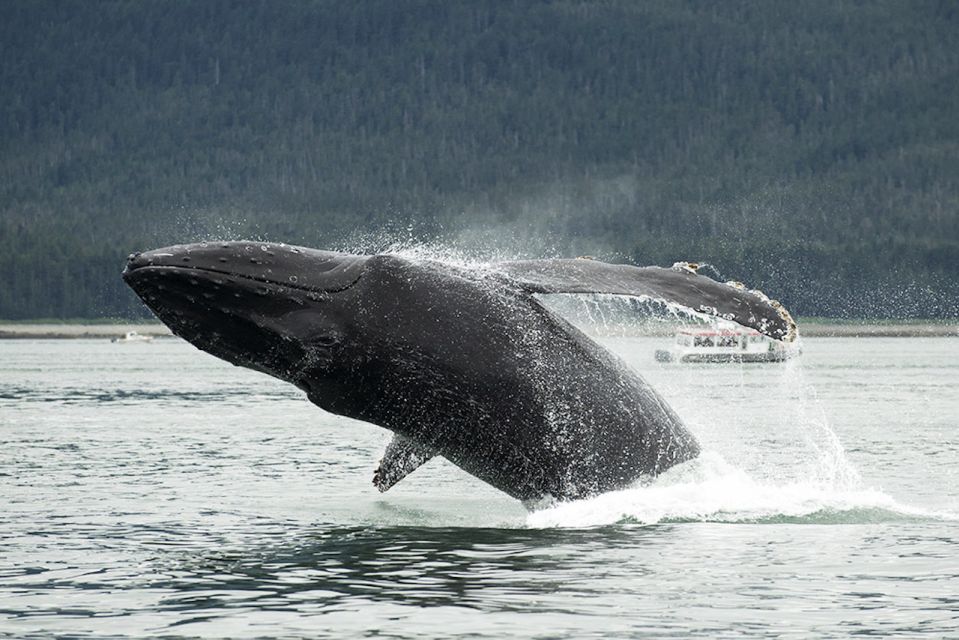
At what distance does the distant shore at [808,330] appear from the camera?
566 ft

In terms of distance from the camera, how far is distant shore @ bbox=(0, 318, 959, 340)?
566 ft

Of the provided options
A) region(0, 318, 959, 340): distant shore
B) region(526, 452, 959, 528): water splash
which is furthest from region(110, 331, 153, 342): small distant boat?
region(526, 452, 959, 528): water splash

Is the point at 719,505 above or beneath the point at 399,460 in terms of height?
beneath

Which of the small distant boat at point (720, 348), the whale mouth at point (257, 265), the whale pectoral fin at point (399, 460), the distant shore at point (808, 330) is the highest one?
the distant shore at point (808, 330)

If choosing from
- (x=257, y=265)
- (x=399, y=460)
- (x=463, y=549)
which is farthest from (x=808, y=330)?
(x=257, y=265)

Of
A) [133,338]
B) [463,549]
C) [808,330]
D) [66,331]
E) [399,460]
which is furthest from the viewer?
[66,331]

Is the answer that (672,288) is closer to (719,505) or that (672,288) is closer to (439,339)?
(439,339)

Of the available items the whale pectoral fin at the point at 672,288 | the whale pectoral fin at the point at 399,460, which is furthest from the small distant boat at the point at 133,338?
the whale pectoral fin at the point at 672,288

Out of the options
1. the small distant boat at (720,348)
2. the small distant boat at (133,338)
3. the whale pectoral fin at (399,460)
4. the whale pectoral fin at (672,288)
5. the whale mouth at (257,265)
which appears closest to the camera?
the whale pectoral fin at (672,288)

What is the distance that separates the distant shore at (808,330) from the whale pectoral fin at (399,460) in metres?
149

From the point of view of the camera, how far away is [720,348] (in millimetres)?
87625

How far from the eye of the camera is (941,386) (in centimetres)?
5253

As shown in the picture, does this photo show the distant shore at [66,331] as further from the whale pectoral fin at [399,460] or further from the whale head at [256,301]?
the whale head at [256,301]

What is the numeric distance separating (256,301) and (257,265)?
0.98ft
